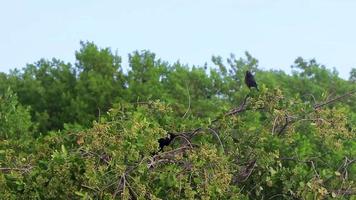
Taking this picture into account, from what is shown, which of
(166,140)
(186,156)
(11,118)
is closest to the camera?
(186,156)

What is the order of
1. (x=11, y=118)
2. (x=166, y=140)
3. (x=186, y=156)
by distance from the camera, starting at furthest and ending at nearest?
(x=11, y=118) < (x=166, y=140) < (x=186, y=156)

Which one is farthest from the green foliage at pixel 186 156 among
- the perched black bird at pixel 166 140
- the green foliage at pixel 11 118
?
the green foliage at pixel 11 118

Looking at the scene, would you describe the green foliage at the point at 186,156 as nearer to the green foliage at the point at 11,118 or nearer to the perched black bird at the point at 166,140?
the perched black bird at the point at 166,140

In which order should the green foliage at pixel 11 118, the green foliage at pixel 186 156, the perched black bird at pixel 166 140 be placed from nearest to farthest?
the green foliage at pixel 186 156, the perched black bird at pixel 166 140, the green foliage at pixel 11 118

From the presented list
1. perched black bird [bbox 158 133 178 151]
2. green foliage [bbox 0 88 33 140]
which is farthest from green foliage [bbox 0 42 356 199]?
green foliage [bbox 0 88 33 140]

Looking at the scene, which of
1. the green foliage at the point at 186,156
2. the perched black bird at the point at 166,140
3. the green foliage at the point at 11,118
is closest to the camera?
the green foliage at the point at 186,156

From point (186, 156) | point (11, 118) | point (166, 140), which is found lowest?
point (186, 156)

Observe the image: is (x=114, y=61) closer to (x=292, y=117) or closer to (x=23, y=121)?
(x=23, y=121)

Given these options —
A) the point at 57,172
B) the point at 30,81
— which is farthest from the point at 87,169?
the point at 30,81

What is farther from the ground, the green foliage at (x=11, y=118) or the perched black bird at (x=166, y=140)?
the green foliage at (x=11, y=118)

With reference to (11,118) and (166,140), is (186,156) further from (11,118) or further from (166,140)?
(11,118)

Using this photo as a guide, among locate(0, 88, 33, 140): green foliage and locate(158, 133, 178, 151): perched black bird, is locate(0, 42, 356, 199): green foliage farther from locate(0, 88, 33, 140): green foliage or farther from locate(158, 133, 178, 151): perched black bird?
locate(0, 88, 33, 140): green foliage

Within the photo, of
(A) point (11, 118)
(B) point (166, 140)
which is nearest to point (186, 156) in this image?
(B) point (166, 140)

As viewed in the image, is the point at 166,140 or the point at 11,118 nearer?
the point at 166,140
